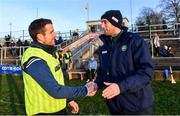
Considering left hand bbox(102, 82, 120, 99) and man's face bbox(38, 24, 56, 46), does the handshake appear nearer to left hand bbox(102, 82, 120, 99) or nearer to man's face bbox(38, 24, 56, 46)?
left hand bbox(102, 82, 120, 99)

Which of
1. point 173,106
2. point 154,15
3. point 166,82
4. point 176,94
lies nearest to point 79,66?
point 166,82

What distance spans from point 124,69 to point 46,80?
3.09ft

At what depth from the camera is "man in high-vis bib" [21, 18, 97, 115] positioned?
438 centimetres

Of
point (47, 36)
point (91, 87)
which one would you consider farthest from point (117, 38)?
point (47, 36)

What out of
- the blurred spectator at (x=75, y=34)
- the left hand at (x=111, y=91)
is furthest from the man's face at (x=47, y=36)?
the blurred spectator at (x=75, y=34)

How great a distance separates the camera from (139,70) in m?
4.58

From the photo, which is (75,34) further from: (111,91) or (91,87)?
(111,91)

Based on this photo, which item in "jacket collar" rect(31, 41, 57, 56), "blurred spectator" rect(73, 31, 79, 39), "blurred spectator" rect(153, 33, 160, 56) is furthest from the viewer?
"blurred spectator" rect(73, 31, 79, 39)

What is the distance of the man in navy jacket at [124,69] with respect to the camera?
4.54m

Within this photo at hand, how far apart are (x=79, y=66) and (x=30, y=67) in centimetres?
2232

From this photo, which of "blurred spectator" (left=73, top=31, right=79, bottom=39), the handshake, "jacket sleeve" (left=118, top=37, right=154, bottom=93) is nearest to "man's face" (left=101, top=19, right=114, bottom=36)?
"jacket sleeve" (left=118, top=37, right=154, bottom=93)

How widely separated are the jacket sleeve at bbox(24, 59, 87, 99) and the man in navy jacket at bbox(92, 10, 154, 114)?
419 mm

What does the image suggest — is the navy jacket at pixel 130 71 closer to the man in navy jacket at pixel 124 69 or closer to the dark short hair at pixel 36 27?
the man in navy jacket at pixel 124 69

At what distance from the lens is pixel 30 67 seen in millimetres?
4434
